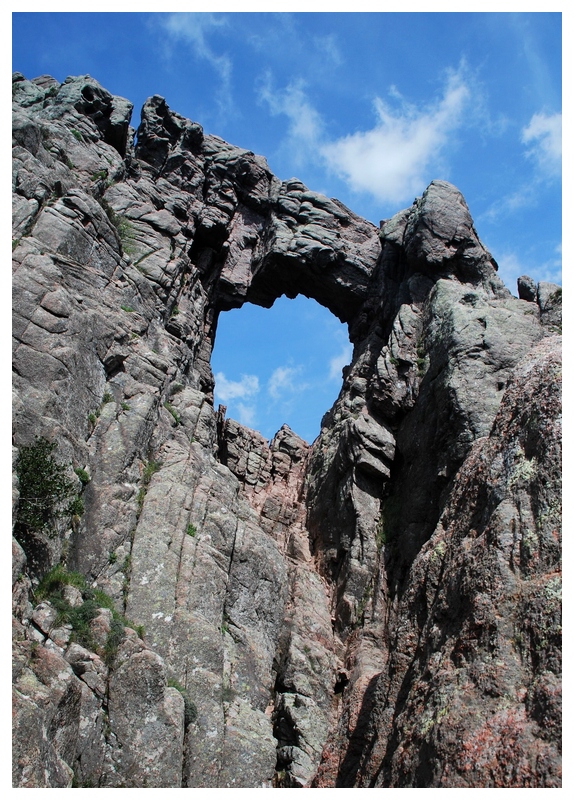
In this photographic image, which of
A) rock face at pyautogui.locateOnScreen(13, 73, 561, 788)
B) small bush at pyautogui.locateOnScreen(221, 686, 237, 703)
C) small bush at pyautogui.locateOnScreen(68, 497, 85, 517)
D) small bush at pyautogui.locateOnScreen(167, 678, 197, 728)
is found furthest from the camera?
small bush at pyautogui.locateOnScreen(221, 686, 237, 703)

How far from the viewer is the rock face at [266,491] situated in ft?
55.3

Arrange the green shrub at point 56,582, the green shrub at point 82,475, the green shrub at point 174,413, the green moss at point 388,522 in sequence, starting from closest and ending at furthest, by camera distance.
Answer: the green shrub at point 56,582 < the green shrub at point 82,475 < the green moss at point 388,522 < the green shrub at point 174,413

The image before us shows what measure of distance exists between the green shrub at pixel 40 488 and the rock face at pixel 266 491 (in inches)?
26.6

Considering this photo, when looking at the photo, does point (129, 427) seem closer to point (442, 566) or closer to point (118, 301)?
point (118, 301)

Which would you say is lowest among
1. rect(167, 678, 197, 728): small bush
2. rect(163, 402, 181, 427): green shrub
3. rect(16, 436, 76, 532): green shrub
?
rect(167, 678, 197, 728): small bush

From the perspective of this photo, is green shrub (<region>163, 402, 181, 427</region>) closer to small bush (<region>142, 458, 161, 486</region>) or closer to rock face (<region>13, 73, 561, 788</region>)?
rock face (<region>13, 73, 561, 788</region>)

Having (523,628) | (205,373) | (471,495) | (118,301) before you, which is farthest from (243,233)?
(523,628)

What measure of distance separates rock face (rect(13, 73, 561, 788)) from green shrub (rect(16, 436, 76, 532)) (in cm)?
68

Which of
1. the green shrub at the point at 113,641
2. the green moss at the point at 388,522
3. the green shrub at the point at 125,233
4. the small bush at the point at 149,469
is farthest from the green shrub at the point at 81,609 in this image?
the green shrub at the point at 125,233

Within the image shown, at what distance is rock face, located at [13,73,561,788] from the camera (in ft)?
55.3

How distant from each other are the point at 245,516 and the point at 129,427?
866cm

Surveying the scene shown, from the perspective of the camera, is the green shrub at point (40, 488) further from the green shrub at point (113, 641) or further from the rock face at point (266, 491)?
the green shrub at point (113, 641)

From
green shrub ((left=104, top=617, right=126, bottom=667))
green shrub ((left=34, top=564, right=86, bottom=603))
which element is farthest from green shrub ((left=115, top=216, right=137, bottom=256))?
green shrub ((left=104, top=617, right=126, bottom=667))

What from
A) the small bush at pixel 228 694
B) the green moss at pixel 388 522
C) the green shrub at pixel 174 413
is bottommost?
the small bush at pixel 228 694
